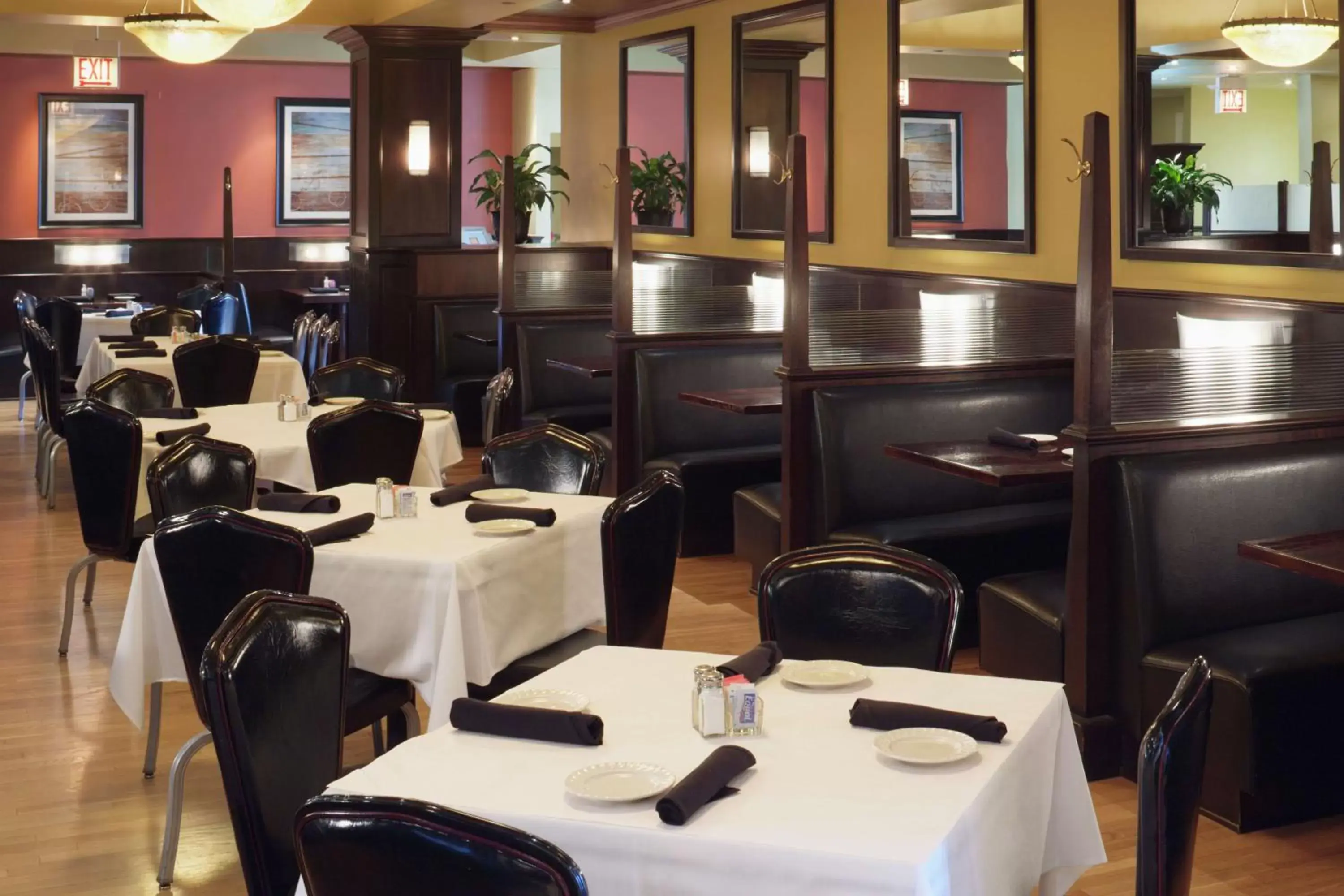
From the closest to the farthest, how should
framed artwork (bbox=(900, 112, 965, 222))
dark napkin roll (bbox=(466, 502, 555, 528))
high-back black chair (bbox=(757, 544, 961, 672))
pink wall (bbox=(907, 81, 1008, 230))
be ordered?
high-back black chair (bbox=(757, 544, 961, 672)) → dark napkin roll (bbox=(466, 502, 555, 528)) → pink wall (bbox=(907, 81, 1008, 230)) → framed artwork (bbox=(900, 112, 965, 222))

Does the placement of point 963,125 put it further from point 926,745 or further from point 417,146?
point 926,745

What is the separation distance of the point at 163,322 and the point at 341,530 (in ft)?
22.3

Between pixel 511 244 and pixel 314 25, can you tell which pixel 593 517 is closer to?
pixel 511 244

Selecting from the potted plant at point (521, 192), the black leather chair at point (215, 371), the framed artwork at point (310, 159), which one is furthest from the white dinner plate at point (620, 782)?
the framed artwork at point (310, 159)

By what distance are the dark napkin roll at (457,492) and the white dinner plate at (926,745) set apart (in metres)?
2.14

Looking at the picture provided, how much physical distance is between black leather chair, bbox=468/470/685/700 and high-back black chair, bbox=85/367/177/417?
3.23 meters

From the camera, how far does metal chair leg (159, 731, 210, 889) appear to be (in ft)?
11.6

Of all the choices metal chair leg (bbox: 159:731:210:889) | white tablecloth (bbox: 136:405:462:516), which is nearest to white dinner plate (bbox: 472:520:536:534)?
metal chair leg (bbox: 159:731:210:889)

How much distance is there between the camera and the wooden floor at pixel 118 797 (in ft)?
11.7

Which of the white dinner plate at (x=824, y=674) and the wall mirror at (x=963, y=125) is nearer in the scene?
the white dinner plate at (x=824, y=674)

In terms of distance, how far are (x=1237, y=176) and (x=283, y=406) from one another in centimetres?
380

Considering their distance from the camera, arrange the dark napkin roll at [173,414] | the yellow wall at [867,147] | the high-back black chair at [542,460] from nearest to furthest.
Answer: the high-back black chair at [542,460], the dark napkin roll at [173,414], the yellow wall at [867,147]

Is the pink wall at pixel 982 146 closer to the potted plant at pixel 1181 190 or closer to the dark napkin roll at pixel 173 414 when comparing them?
the potted plant at pixel 1181 190

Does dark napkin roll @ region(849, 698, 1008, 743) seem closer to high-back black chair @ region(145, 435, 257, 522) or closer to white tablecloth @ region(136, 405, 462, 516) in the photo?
high-back black chair @ region(145, 435, 257, 522)
